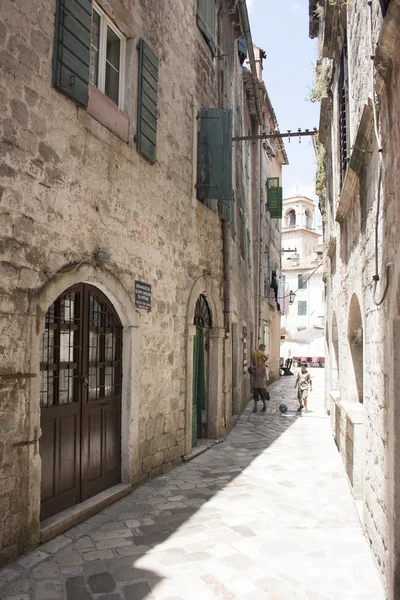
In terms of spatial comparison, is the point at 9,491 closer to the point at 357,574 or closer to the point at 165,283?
the point at 357,574

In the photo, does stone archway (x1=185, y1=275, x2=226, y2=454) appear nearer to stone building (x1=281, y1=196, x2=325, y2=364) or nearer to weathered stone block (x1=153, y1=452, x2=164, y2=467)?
weathered stone block (x1=153, y1=452, x2=164, y2=467)

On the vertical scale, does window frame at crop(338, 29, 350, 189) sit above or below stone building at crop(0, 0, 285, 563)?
above

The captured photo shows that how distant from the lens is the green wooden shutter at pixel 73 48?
479 centimetres

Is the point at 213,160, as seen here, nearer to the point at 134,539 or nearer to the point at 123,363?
the point at 123,363

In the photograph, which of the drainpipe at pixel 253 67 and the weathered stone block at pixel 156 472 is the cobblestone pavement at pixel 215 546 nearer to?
the weathered stone block at pixel 156 472

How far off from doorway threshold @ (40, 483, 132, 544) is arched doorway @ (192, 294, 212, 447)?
313cm

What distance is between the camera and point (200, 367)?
945cm

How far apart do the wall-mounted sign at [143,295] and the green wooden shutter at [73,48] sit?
220 cm

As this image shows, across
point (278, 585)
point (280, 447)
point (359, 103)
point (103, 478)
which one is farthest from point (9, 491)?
point (280, 447)

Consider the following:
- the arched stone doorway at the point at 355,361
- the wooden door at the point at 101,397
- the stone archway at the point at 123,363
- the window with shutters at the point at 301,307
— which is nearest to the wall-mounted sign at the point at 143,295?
the stone archway at the point at 123,363

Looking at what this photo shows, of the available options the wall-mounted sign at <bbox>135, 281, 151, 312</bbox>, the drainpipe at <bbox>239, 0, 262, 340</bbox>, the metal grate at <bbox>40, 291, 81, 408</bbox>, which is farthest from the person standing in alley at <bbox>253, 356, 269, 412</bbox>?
the metal grate at <bbox>40, 291, 81, 408</bbox>

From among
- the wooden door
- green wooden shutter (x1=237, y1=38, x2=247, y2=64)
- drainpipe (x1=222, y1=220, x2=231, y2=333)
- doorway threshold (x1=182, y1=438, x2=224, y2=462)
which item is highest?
green wooden shutter (x1=237, y1=38, x2=247, y2=64)

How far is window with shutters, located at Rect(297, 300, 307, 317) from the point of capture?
50.2 metres

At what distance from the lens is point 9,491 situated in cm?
412
